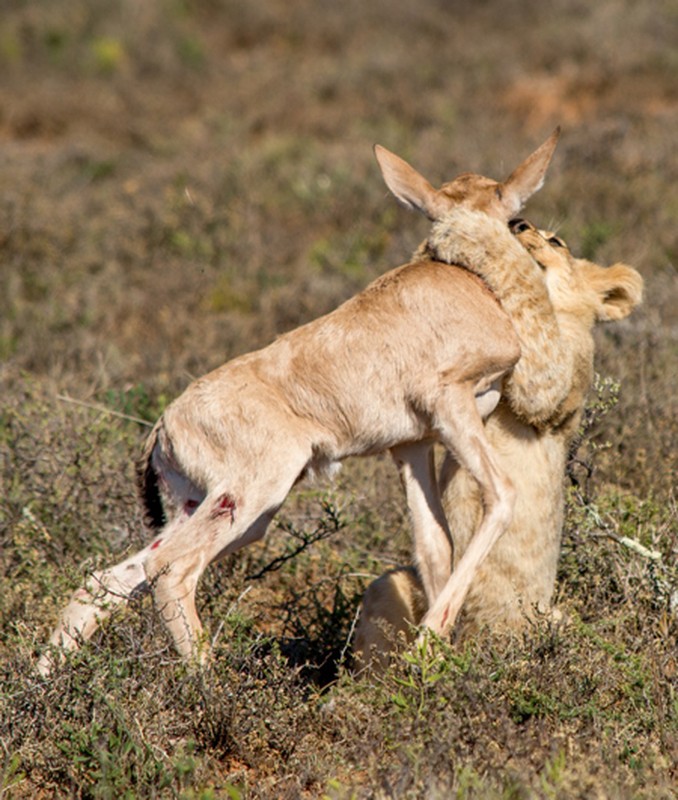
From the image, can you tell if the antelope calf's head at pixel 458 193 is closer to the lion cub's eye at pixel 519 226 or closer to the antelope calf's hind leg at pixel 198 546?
the lion cub's eye at pixel 519 226

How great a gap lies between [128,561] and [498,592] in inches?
60.8

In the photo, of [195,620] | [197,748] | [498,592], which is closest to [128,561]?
[195,620]

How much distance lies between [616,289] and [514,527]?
1305 millimetres

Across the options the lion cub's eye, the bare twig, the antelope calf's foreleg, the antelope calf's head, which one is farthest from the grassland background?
the antelope calf's head

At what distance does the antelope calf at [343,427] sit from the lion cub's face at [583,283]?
432 mm

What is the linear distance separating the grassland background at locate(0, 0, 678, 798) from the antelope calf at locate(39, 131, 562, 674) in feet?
0.75

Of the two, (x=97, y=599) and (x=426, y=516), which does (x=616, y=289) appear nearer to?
(x=426, y=516)

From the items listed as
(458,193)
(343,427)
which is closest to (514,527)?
(343,427)

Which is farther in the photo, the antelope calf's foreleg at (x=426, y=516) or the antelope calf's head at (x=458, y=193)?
the antelope calf's head at (x=458, y=193)

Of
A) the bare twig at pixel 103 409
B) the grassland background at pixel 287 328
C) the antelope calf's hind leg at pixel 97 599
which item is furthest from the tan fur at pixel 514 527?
Answer: the bare twig at pixel 103 409

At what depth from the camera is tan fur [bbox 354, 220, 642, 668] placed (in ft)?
16.1

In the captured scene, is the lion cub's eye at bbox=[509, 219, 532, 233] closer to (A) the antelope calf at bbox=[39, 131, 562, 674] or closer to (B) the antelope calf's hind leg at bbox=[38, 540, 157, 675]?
(A) the antelope calf at bbox=[39, 131, 562, 674]

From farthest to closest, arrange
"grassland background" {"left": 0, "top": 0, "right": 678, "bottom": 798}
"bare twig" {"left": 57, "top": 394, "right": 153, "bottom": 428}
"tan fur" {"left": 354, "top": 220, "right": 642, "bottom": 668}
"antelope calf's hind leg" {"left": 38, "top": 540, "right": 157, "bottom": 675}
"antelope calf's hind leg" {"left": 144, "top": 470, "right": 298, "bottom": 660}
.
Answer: "bare twig" {"left": 57, "top": 394, "right": 153, "bottom": 428} < "tan fur" {"left": 354, "top": 220, "right": 642, "bottom": 668} < "antelope calf's hind leg" {"left": 38, "top": 540, "right": 157, "bottom": 675} < "antelope calf's hind leg" {"left": 144, "top": 470, "right": 298, "bottom": 660} < "grassland background" {"left": 0, "top": 0, "right": 678, "bottom": 798}

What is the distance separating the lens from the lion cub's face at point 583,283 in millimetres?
5367
